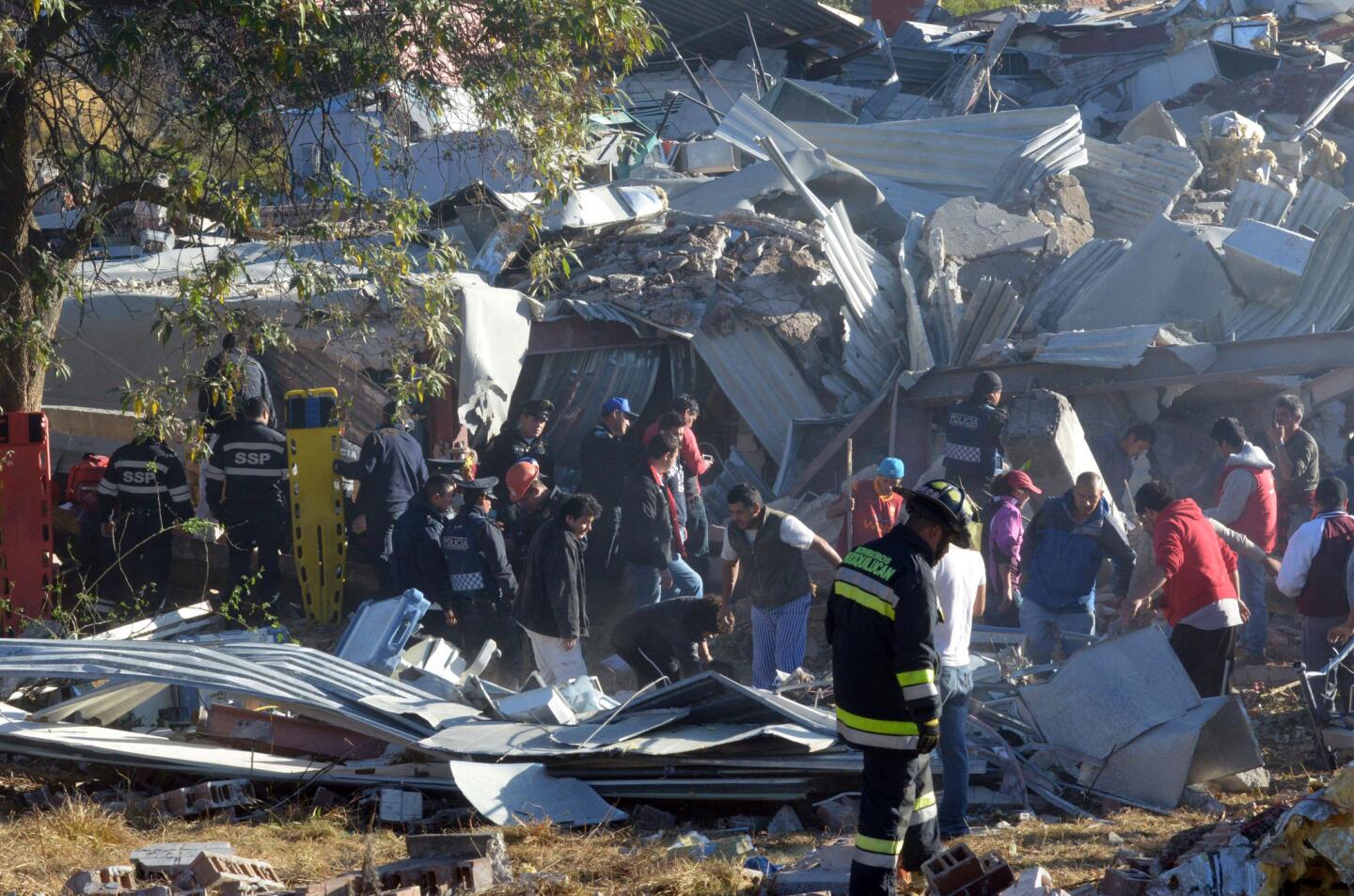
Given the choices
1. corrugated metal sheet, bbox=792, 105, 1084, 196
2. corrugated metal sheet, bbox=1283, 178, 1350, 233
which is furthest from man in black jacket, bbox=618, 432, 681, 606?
corrugated metal sheet, bbox=1283, 178, 1350, 233

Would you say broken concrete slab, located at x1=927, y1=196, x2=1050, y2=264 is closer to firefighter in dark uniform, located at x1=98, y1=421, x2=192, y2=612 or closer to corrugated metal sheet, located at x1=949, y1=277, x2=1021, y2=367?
corrugated metal sheet, located at x1=949, y1=277, x2=1021, y2=367

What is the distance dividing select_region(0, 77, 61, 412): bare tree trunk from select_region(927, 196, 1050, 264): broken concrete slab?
8.26 meters

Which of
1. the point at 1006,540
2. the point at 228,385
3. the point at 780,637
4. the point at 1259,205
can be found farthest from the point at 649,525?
the point at 1259,205

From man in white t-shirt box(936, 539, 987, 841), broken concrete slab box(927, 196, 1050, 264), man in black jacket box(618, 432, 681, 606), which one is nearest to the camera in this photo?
man in white t-shirt box(936, 539, 987, 841)

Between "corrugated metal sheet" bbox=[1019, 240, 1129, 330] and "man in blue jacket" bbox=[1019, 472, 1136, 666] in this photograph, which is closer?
"man in blue jacket" bbox=[1019, 472, 1136, 666]

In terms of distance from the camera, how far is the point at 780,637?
820 cm

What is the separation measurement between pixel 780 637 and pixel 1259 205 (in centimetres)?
974

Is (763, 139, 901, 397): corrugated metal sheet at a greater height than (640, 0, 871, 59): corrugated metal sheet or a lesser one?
lesser

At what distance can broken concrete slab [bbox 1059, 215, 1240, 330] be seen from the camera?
41.7ft

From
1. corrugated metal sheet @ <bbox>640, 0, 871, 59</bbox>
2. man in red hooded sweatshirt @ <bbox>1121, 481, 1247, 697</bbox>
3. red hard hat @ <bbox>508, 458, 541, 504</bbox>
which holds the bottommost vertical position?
man in red hooded sweatshirt @ <bbox>1121, 481, 1247, 697</bbox>

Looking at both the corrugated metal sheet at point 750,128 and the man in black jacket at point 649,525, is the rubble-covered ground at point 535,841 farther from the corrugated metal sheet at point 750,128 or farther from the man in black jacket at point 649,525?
the corrugated metal sheet at point 750,128

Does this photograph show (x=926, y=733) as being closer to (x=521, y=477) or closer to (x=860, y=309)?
(x=521, y=477)

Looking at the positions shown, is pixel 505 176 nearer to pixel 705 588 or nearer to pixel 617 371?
pixel 617 371

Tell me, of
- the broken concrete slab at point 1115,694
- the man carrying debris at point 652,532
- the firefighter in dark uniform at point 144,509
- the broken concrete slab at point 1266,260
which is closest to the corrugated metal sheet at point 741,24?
the broken concrete slab at point 1266,260
